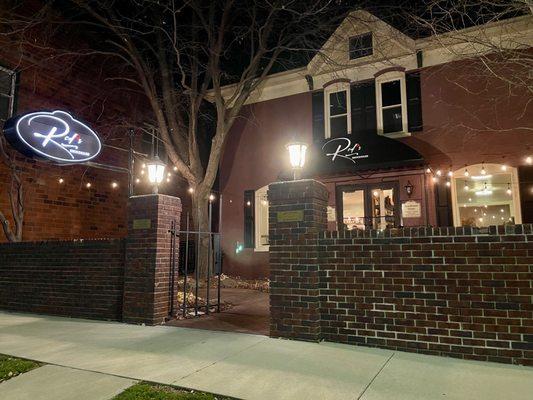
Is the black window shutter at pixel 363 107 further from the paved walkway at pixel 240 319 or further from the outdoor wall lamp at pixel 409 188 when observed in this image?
the paved walkway at pixel 240 319

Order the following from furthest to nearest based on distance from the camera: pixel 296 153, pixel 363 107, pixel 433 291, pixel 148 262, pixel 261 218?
pixel 261 218
pixel 363 107
pixel 148 262
pixel 296 153
pixel 433 291

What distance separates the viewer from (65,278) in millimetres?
7395

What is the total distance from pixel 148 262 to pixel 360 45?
1015cm

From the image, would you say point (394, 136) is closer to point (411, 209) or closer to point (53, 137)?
point (411, 209)

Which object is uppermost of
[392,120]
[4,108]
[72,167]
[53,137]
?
[392,120]

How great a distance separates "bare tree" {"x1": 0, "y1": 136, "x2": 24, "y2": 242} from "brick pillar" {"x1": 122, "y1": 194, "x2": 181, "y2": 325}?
173 inches

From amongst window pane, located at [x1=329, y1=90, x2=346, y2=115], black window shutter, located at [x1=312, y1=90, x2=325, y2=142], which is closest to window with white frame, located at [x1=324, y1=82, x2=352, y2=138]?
window pane, located at [x1=329, y1=90, x2=346, y2=115]

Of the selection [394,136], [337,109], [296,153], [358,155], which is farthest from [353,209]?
[296,153]

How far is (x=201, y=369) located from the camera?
166 inches

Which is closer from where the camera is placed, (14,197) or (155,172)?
(155,172)

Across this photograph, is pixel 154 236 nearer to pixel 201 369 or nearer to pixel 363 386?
pixel 201 369

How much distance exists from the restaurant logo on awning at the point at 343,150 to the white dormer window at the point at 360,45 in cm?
324

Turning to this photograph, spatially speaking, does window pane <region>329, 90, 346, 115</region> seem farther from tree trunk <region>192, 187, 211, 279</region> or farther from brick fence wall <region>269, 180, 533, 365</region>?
brick fence wall <region>269, 180, 533, 365</region>

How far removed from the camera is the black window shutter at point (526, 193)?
10258mm
